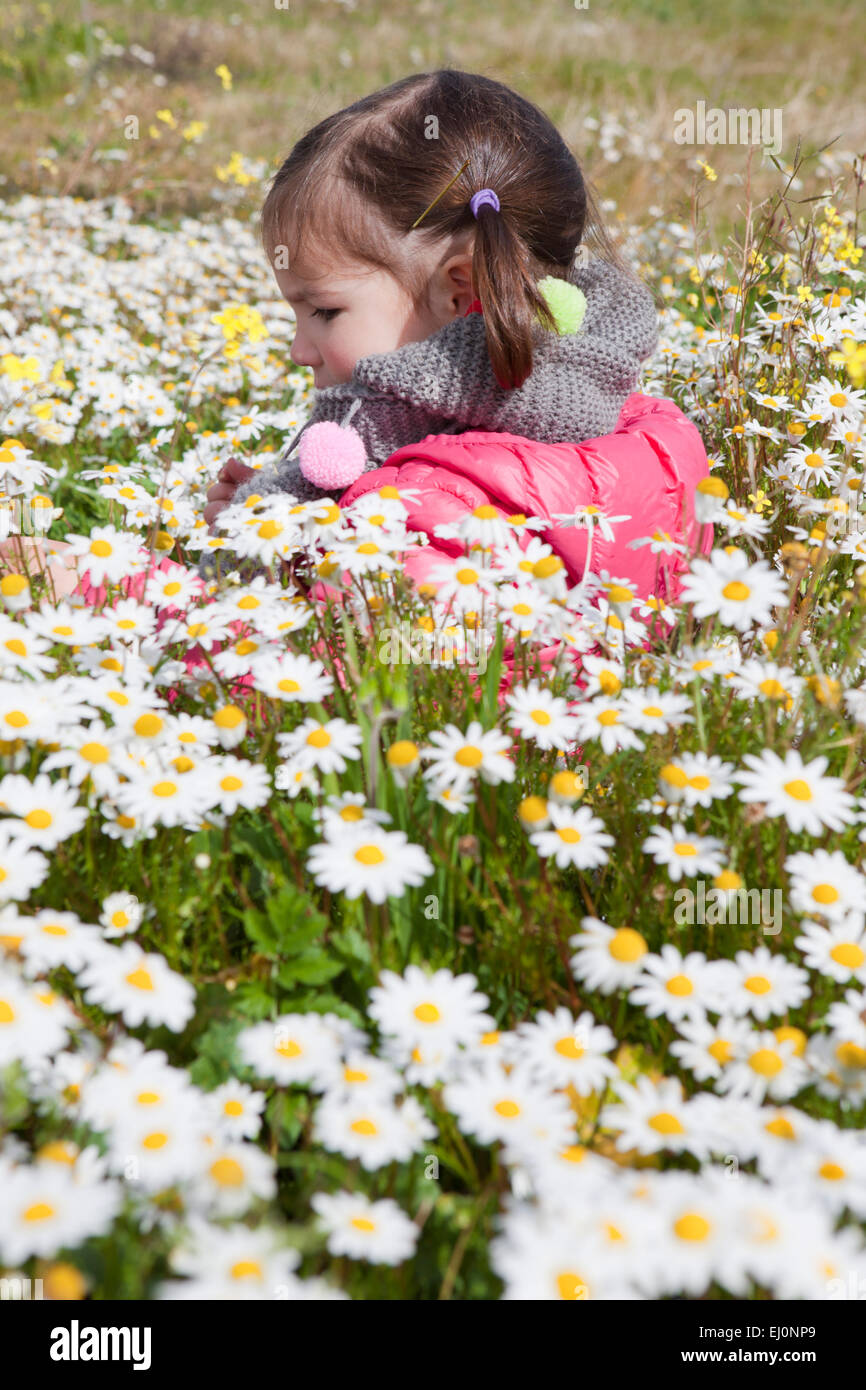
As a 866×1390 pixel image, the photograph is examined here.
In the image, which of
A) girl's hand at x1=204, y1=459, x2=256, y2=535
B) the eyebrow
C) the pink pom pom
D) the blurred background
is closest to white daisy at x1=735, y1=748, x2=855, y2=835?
the pink pom pom

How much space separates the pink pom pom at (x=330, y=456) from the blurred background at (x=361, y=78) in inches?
59.5

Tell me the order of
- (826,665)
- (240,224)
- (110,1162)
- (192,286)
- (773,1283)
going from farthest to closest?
(240,224), (192,286), (826,665), (110,1162), (773,1283)

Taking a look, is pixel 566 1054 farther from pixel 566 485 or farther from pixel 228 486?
pixel 228 486

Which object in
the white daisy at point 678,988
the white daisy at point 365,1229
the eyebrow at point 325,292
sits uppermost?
the eyebrow at point 325,292

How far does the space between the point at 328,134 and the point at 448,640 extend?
1.57 m

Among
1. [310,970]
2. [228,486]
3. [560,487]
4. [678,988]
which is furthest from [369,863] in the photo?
[228,486]

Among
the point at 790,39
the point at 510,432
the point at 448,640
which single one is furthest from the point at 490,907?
the point at 790,39

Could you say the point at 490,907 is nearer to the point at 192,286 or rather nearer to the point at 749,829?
the point at 749,829

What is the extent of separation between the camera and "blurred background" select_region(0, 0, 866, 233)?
25.1 ft

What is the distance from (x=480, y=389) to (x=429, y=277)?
0.38 metres

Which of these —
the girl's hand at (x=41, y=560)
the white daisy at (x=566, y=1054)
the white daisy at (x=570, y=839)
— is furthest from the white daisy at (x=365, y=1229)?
the girl's hand at (x=41, y=560)

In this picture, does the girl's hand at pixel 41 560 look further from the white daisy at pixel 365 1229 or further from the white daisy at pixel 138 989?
the white daisy at pixel 365 1229

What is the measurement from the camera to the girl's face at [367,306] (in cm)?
270

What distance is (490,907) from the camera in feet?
5.29
